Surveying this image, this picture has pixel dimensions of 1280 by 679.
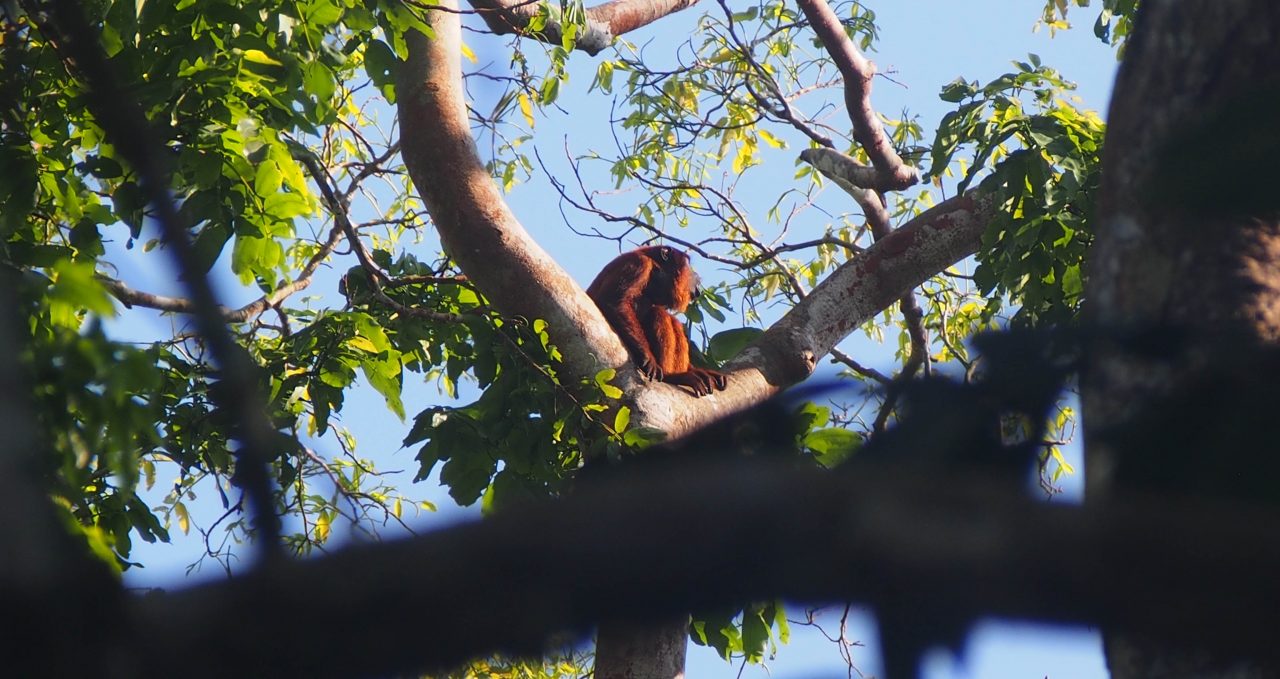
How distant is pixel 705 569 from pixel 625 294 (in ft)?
18.7

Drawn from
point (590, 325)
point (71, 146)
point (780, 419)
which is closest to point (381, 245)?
point (590, 325)

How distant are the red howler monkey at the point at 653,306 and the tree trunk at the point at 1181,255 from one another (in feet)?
11.2

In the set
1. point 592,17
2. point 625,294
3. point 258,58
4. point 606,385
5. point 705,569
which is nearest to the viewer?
point 705,569

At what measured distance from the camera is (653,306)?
20.8ft

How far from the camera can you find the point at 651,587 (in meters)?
1.02

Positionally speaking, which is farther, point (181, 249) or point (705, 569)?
point (705, 569)

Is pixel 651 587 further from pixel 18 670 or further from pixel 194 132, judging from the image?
pixel 194 132

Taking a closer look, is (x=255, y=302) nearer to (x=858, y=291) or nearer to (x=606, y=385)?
(x=606, y=385)

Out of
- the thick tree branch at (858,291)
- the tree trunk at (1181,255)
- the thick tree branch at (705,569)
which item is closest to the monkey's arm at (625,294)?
the thick tree branch at (858,291)

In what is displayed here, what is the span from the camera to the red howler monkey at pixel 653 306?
208 inches

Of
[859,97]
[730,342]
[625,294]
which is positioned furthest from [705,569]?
[625,294]

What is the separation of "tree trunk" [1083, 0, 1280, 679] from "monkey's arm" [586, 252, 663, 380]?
4.19 meters

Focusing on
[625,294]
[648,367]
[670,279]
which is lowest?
[648,367]

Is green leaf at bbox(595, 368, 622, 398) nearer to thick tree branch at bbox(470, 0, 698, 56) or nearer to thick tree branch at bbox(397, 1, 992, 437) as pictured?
thick tree branch at bbox(397, 1, 992, 437)
